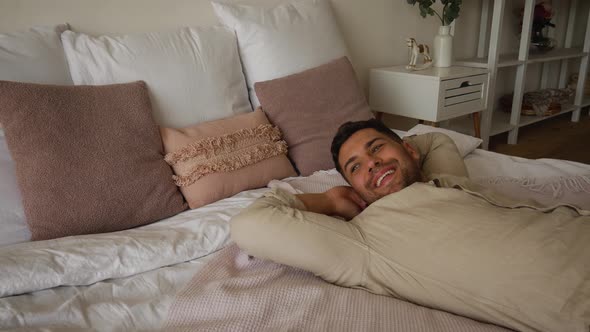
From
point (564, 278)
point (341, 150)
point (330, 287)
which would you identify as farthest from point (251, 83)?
point (564, 278)

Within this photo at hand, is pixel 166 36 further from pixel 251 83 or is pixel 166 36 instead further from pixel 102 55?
pixel 251 83

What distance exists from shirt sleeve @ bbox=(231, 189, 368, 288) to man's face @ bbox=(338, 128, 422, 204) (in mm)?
168

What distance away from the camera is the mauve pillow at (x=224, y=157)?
1406mm

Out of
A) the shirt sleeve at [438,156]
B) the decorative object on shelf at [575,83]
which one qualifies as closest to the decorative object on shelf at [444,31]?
the shirt sleeve at [438,156]

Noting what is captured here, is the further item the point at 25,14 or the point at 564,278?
the point at 25,14

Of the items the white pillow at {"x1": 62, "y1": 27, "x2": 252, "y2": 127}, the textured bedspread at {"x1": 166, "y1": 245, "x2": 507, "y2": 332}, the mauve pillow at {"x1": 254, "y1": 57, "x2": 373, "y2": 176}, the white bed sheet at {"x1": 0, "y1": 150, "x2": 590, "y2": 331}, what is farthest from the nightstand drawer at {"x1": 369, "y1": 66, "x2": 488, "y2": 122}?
the textured bedspread at {"x1": 166, "y1": 245, "x2": 507, "y2": 332}

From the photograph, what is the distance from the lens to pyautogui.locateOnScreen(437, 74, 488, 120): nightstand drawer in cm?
235

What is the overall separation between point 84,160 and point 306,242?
0.69m

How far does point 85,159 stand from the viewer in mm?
1228

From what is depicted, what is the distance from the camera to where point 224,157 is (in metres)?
1.46

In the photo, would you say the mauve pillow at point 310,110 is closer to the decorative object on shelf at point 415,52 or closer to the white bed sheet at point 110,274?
the white bed sheet at point 110,274

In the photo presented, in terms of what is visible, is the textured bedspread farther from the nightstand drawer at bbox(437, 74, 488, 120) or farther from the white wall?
the nightstand drawer at bbox(437, 74, 488, 120)

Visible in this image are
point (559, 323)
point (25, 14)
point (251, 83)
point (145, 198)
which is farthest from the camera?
point (251, 83)

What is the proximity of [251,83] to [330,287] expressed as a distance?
1152mm
